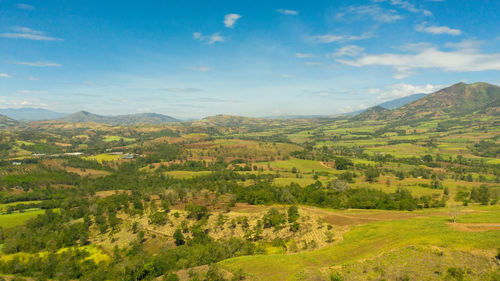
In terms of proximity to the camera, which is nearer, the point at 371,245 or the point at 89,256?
the point at 371,245

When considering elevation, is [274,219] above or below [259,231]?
above

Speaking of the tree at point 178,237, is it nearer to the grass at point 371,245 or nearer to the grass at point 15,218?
the grass at point 371,245

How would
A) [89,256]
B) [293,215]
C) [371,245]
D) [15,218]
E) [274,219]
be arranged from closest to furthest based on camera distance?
[371,245], [89,256], [274,219], [293,215], [15,218]

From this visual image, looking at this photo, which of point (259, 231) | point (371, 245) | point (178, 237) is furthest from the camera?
point (178, 237)

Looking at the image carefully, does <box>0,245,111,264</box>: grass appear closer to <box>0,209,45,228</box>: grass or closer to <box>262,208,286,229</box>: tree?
<box>0,209,45,228</box>: grass

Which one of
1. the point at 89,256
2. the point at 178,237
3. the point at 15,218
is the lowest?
the point at 15,218

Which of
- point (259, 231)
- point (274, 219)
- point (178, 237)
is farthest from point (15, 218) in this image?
point (274, 219)

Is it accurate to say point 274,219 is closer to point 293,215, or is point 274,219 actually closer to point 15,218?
point 293,215

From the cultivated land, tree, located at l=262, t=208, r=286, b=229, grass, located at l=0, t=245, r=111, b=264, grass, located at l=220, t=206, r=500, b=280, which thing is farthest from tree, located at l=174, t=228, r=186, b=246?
grass, located at l=220, t=206, r=500, b=280

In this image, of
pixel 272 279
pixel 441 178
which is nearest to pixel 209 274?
pixel 272 279
